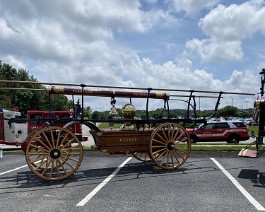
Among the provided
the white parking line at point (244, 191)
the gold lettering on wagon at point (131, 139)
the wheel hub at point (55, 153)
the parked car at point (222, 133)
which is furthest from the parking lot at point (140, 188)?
the parked car at point (222, 133)

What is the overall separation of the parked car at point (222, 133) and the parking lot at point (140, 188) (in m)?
11.0

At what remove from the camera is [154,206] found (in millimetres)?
5977

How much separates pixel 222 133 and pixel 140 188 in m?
15.6

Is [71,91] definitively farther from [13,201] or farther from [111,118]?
[13,201]

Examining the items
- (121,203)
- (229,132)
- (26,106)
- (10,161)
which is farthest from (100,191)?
(26,106)

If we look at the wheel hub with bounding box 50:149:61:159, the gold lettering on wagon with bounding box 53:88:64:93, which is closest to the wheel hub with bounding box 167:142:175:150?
the wheel hub with bounding box 50:149:61:159

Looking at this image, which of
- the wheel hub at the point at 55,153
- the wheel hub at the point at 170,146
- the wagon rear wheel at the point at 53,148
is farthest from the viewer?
the wheel hub at the point at 170,146

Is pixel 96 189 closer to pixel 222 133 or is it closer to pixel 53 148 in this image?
pixel 53 148

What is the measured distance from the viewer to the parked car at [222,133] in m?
21.9

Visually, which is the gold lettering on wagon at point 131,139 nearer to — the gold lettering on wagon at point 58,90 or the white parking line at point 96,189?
the white parking line at point 96,189

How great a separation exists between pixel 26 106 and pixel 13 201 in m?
52.0

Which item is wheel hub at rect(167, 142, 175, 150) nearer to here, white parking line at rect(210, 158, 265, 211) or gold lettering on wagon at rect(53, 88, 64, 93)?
white parking line at rect(210, 158, 265, 211)

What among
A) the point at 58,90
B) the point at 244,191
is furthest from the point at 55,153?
the point at 244,191

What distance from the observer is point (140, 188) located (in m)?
7.44
